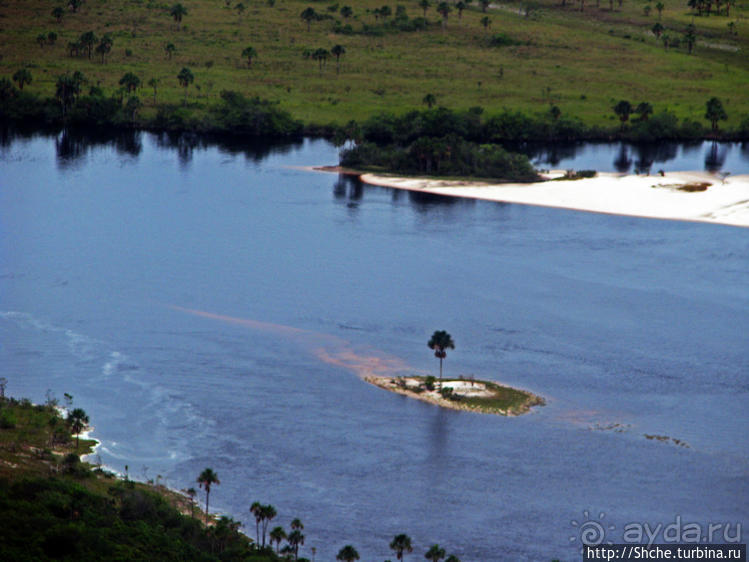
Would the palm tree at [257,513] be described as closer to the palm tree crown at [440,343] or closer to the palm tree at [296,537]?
the palm tree at [296,537]

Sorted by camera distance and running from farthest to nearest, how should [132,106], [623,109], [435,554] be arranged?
1. [132,106]
2. [623,109]
3. [435,554]

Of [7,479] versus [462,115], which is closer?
[7,479]

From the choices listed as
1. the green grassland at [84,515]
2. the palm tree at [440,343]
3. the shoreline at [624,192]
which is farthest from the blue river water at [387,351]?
the shoreline at [624,192]

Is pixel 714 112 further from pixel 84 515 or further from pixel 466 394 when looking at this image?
pixel 84 515

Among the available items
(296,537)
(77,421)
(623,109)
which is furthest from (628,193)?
(296,537)

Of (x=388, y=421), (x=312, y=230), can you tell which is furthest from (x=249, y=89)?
(x=388, y=421)

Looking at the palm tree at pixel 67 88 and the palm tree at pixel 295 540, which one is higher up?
the palm tree at pixel 67 88

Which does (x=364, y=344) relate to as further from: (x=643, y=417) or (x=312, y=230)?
(x=312, y=230)
